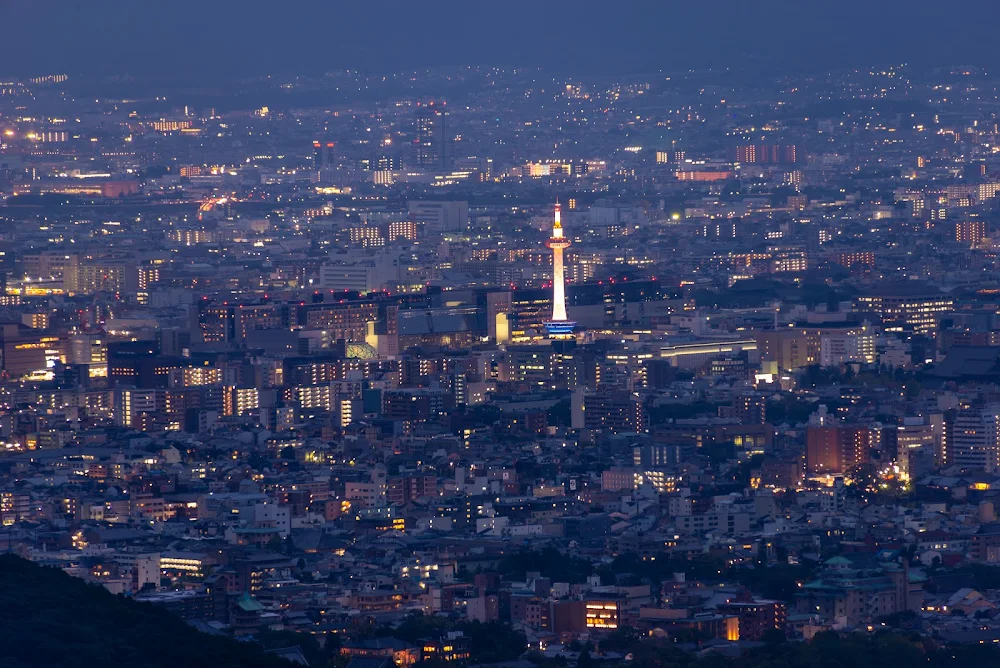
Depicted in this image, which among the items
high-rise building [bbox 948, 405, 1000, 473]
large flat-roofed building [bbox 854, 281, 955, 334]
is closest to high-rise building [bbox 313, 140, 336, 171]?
large flat-roofed building [bbox 854, 281, 955, 334]

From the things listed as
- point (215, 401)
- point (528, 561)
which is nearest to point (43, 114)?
point (215, 401)

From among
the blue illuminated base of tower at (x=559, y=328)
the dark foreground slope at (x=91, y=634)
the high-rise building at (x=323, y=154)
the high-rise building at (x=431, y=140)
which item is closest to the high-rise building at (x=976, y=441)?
the blue illuminated base of tower at (x=559, y=328)

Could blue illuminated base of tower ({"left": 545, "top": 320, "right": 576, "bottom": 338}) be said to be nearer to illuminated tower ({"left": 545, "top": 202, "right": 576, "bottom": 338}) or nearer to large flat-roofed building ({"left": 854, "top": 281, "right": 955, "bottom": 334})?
illuminated tower ({"left": 545, "top": 202, "right": 576, "bottom": 338})

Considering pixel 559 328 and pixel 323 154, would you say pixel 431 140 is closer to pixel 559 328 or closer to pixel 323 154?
pixel 323 154

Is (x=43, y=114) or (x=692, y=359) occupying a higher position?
(x=43, y=114)

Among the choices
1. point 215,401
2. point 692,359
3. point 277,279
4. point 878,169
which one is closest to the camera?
point 215,401

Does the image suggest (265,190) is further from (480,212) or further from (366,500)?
(366,500)

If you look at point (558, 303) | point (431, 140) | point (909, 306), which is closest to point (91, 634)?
point (558, 303)

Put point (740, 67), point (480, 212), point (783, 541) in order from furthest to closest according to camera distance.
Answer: point (740, 67)
point (480, 212)
point (783, 541)

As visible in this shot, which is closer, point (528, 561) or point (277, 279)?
point (528, 561)
